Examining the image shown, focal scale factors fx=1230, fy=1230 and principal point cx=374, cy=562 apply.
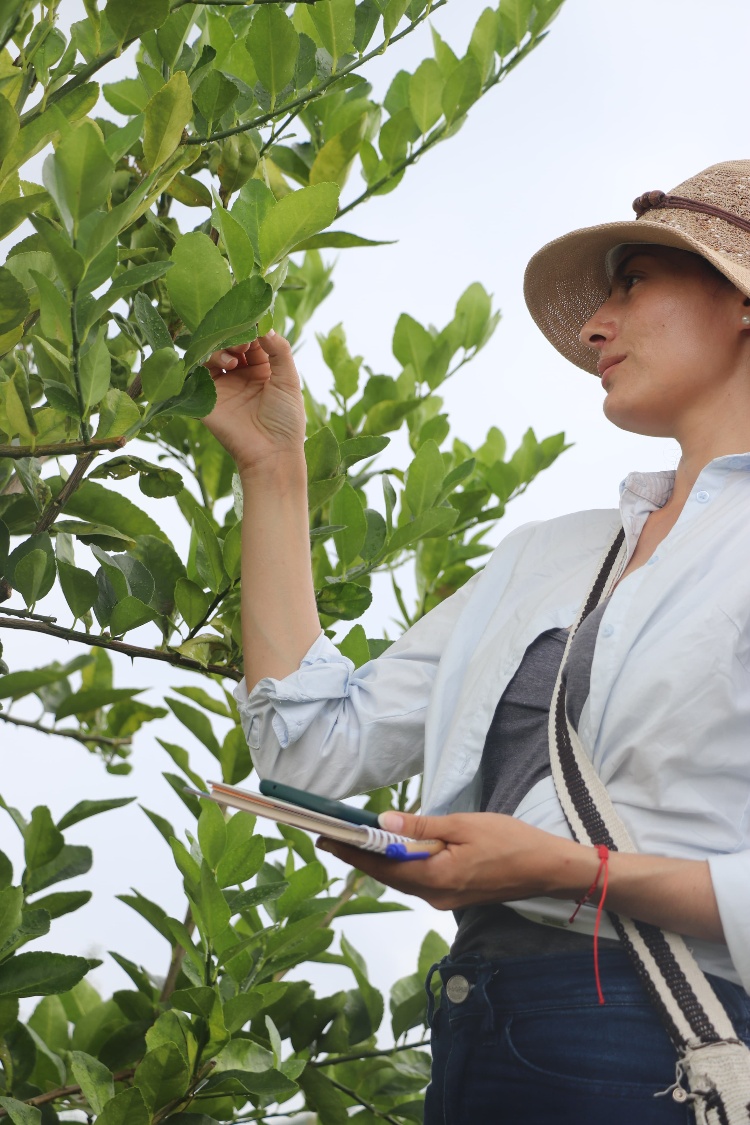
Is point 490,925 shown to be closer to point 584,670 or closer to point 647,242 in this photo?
point 584,670

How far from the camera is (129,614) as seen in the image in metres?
1.10

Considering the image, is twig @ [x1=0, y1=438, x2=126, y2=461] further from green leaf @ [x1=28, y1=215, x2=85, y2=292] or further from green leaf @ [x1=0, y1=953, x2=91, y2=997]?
green leaf @ [x1=0, y1=953, x2=91, y2=997]

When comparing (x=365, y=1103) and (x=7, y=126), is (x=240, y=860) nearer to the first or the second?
(x=365, y=1103)

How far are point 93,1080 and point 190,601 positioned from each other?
1.52 ft

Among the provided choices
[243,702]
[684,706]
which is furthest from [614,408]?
[243,702]

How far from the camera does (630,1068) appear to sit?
2.82 ft

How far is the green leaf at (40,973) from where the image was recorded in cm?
112

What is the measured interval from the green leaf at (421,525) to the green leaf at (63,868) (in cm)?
47

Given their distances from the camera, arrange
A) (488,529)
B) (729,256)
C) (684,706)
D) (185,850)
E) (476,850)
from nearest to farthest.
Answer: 1. (476,850)
2. (684,706)
3. (729,256)
4. (185,850)
5. (488,529)

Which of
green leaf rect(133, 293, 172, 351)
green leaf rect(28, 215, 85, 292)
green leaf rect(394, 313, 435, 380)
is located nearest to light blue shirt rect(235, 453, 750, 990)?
green leaf rect(133, 293, 172, 351)

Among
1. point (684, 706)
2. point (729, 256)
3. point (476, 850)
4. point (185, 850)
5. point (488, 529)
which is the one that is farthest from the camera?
point (488, 529)

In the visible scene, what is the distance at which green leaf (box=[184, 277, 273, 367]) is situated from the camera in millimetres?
896

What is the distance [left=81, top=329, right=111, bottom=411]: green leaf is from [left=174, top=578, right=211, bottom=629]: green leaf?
310mm

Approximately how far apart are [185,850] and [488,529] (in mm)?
713
